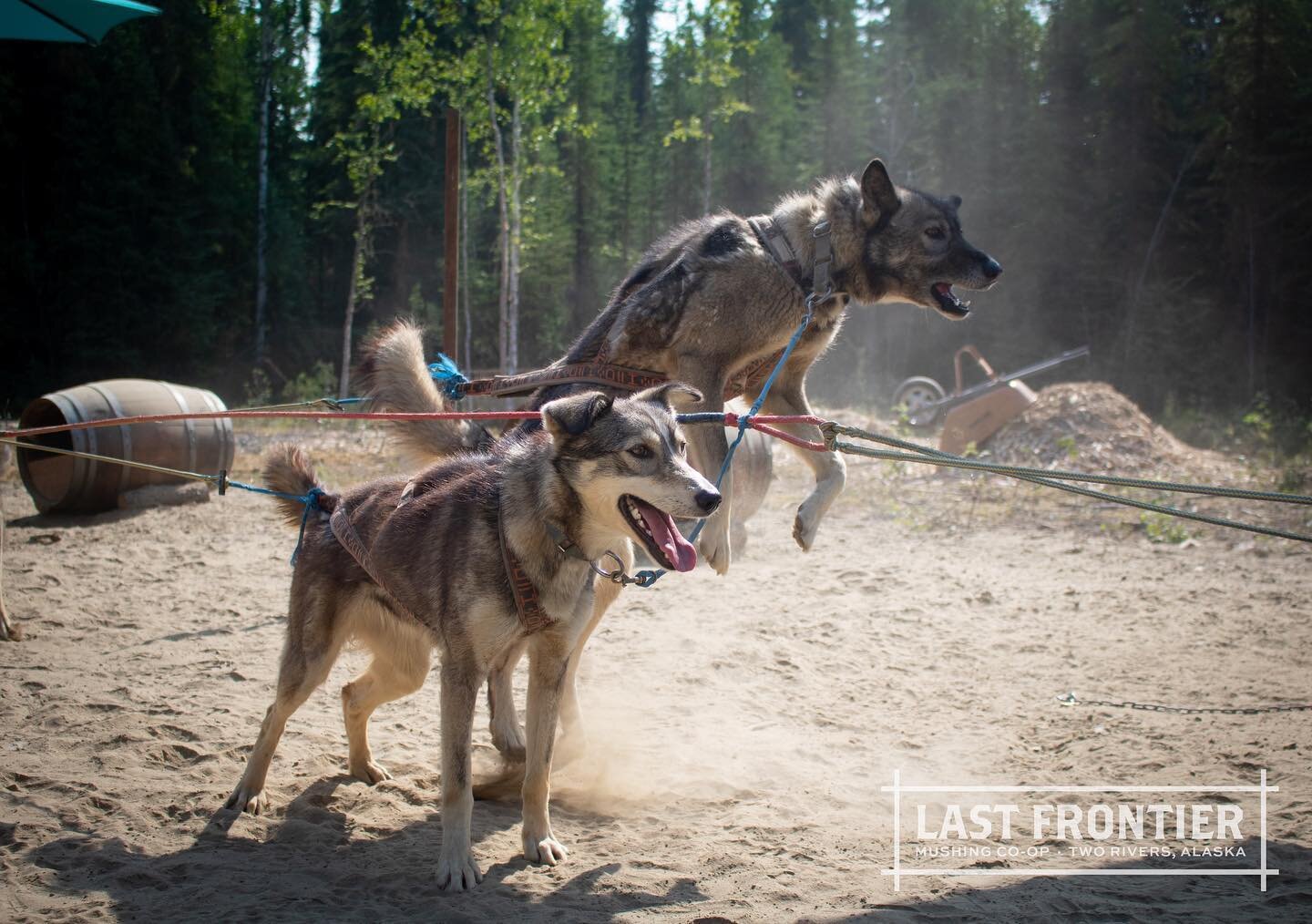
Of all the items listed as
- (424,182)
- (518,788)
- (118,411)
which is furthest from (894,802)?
(424,182)

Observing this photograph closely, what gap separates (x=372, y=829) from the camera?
4.21 metres

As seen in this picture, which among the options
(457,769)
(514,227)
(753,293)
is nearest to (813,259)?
(753,293)

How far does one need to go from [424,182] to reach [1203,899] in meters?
34.2

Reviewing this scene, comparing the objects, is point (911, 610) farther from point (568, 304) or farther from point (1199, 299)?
point (568, 304)

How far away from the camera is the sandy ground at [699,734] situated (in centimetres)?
362

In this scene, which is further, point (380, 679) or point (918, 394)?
point (918, 394)

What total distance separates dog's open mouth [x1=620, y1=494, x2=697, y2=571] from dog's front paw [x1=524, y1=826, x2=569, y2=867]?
1.25 meters

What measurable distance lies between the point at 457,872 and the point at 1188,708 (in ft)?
14.6

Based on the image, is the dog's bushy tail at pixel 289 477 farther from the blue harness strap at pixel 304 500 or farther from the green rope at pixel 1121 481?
the green rope at pixel 1121 481

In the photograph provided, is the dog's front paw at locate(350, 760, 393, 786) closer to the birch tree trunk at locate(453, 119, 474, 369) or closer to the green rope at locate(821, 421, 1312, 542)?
the green rope at locate(821, 421, 1312, 542)

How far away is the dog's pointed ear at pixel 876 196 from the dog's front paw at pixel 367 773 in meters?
3.57

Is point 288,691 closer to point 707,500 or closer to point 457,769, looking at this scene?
point 457,769

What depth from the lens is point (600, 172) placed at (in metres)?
36.8

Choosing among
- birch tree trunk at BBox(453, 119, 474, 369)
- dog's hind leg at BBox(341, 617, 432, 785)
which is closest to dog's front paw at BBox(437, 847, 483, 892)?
dog's hind leg at BBox(341, 617, 432, 785)
